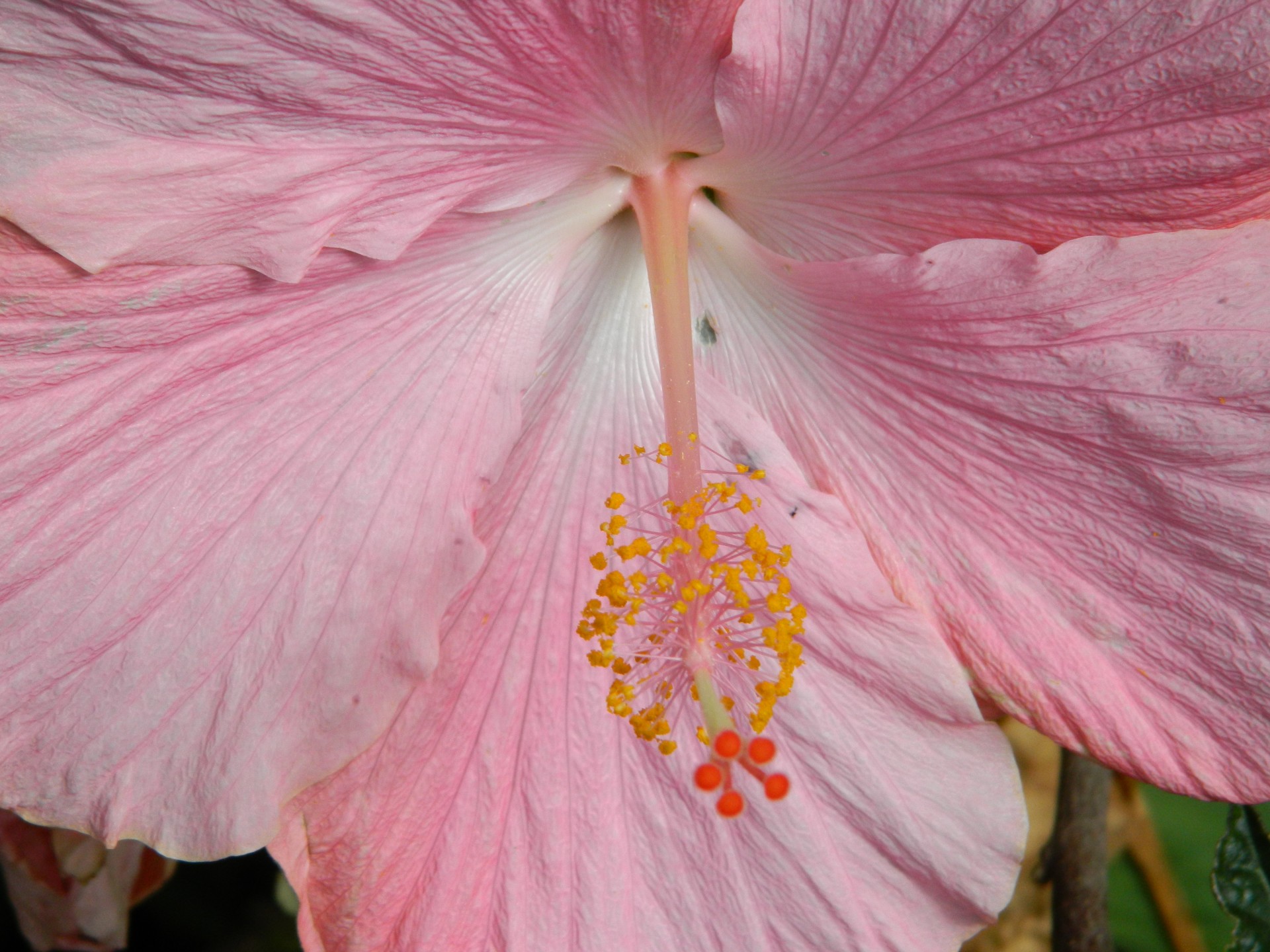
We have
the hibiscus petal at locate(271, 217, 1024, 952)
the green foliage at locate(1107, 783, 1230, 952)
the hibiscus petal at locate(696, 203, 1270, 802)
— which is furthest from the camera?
the green foliage at locate(1107, 783, 1230, 952)

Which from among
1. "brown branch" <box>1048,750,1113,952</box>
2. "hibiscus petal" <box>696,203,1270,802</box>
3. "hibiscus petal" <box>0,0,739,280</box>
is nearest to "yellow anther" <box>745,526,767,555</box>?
"hibiscus petal" <box>696,203,1270,802</box>

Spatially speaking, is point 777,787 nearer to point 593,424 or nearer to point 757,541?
point 757,541

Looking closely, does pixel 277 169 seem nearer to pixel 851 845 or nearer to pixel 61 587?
pixel 61 587

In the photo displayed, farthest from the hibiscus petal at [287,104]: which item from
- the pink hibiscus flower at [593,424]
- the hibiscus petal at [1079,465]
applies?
the hibiscus petal at [1079,465]

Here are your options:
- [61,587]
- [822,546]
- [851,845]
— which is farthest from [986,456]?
[61,587]

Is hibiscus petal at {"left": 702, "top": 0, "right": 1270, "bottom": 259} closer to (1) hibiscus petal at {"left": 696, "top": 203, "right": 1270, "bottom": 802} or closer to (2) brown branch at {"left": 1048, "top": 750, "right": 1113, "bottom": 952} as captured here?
(1) hibiscus petal at {"left": 696, "top": 203, "right": 1270, "bottom": 802}

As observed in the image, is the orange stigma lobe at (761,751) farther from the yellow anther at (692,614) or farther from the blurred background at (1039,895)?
the blurred background at (1039,895)

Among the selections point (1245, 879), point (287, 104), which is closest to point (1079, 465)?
point (1245, 879)
